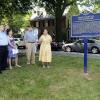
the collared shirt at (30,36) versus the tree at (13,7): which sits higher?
the tree at (13,7)

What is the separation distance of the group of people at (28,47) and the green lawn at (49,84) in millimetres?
443

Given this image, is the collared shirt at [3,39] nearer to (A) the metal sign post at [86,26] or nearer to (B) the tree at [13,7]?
(A) the metal sign post at [86,26]

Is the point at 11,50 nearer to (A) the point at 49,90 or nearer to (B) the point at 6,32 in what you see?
(B) the point at 6,32

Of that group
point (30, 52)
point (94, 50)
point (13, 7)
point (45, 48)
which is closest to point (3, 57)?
point (45, 48)

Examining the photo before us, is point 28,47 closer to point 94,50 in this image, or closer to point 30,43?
point 30,43

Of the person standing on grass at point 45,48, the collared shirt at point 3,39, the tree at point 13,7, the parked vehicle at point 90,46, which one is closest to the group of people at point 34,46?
the person standing on grass at point 45,48

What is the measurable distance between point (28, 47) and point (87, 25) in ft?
12.0

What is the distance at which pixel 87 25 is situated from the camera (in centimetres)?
1477

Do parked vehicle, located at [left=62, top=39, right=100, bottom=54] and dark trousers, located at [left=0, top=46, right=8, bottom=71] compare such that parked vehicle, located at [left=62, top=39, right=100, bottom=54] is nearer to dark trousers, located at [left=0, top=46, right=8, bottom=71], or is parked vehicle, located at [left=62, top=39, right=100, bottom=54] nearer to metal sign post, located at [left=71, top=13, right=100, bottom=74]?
dark trousers, located at [left=0, top=46, right=8, bottom=71]

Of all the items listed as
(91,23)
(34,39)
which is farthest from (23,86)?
(34,39)

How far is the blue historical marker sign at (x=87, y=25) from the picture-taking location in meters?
14.7

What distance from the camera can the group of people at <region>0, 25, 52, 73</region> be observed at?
1544cm

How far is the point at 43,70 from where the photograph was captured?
51.0 ft

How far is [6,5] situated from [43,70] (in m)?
9.32
